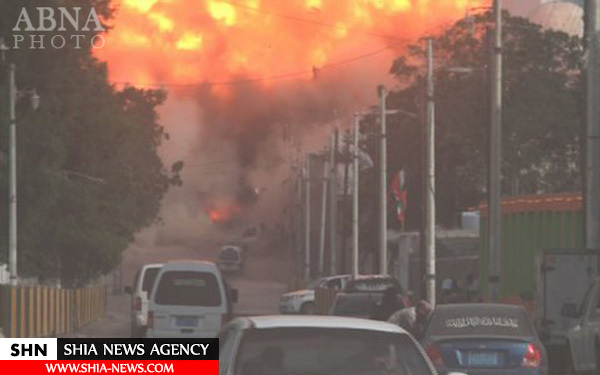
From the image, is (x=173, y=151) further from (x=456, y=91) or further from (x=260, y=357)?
(x=260, y=357)

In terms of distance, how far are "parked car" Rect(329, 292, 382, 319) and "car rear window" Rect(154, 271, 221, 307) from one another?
10.9ft

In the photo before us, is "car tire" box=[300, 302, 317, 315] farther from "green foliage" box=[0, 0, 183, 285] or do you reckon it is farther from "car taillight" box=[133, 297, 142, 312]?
"car taillight" box=[133, 297, 142, 312]

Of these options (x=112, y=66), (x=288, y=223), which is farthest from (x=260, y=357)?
(x=288, y=223)

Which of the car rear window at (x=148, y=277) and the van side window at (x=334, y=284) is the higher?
the car rear window at (x=148, y=277)

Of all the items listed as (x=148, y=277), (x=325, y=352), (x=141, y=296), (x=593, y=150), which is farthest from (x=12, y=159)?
(x=325, y=352)

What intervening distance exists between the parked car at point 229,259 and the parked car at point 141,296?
70.2 metres

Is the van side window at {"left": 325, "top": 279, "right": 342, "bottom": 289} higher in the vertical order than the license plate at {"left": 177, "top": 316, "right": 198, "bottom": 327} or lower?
lower

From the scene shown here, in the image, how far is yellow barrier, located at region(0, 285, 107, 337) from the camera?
145 ft

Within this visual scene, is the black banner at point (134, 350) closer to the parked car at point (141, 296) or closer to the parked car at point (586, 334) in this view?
the parked car at point (586, 334)

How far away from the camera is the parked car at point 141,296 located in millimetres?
42531

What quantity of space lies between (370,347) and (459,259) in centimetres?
6517

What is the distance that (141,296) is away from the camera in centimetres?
4312

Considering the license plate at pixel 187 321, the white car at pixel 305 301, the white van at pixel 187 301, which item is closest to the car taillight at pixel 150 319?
the white van at pixel 187 301

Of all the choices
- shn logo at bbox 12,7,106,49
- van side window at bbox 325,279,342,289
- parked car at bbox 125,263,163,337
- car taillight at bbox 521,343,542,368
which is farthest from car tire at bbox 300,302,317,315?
car taillight at bbox 521,343,542,368
